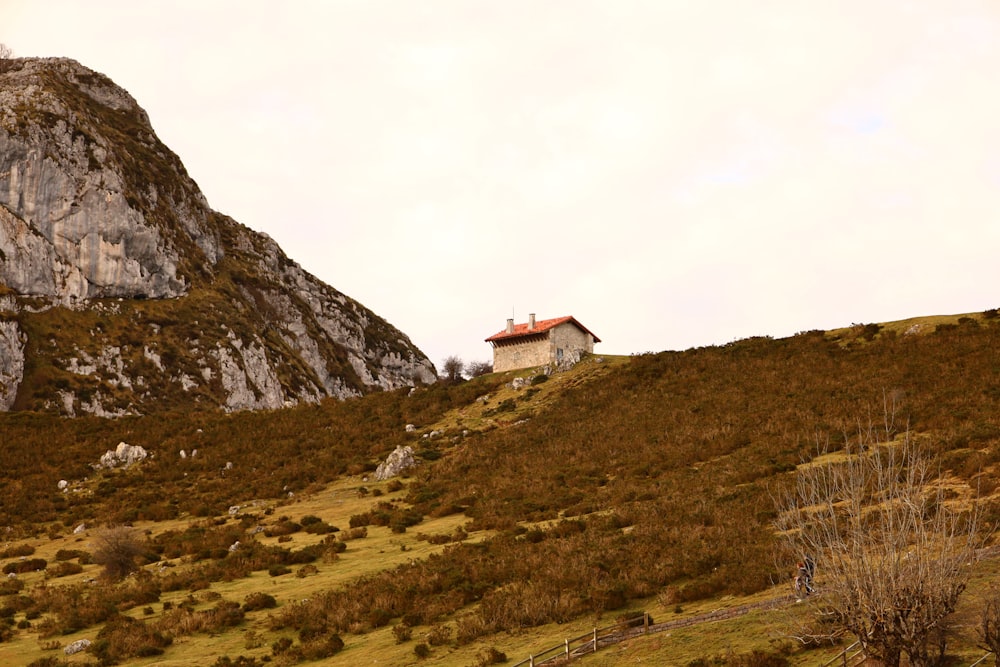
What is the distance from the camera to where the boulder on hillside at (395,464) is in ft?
169

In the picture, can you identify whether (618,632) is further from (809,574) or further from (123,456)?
(123,456)

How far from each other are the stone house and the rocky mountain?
52078 mm

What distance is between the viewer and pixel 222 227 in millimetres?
165625

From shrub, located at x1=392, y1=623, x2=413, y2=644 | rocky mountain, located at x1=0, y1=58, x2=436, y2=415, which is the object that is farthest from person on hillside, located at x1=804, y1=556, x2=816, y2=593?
rocky mountain, located at x1=0, y1=58, x2=436, y2=415

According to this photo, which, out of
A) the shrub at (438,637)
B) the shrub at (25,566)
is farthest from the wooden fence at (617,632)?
the shrub at (25,566)

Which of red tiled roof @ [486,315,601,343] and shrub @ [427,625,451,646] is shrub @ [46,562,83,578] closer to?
shrub @ [427,625,451,646]

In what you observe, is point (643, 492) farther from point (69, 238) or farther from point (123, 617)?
point (69, 238)

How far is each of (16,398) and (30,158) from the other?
4313 cm

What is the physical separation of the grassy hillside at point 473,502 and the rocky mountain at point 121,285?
38.6m

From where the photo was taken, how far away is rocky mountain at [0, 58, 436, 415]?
105750 millimetres

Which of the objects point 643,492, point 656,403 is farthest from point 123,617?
point 656,403

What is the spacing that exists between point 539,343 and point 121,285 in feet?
252

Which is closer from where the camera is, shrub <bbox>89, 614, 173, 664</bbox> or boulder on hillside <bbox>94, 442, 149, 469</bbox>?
shrub <bbox>89, 614, 173, 664</bbox>

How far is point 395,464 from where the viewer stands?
51.9 m
